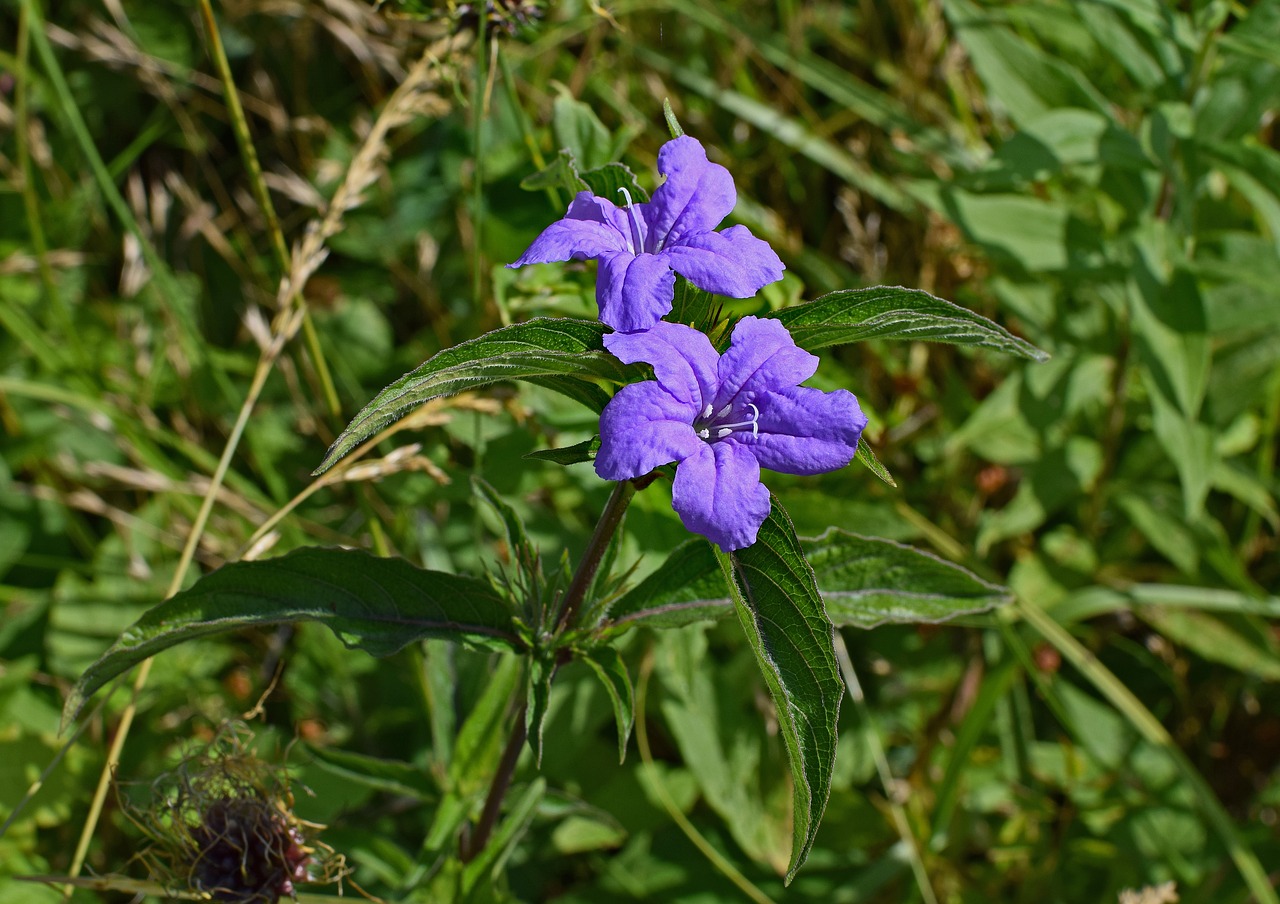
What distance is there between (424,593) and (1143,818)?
92.4 inches

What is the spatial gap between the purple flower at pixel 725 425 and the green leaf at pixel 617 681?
1.30ft

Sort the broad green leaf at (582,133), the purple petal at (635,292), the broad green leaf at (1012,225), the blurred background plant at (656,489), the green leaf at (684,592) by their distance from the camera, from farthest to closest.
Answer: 1. the broad green leaf at (1012,225)
2. the blurred background plant at (656,489)
3. the broad green leaf at (582,133)
4. the green leaf at (684,592)
5. the purple petal at (635,292)

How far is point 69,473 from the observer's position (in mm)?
3287

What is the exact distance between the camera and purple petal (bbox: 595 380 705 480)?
1303mm

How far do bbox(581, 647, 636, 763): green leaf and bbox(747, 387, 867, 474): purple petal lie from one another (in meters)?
0.44

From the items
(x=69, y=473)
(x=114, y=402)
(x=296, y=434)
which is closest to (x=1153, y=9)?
(x=296, y=434)

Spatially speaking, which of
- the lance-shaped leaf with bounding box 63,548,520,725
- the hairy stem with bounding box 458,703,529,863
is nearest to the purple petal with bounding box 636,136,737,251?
the lance-shaped leaf with bounding box 63,548,520,725

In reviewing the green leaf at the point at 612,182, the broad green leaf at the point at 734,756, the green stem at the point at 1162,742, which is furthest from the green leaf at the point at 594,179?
the green stem at the point at 1162,742

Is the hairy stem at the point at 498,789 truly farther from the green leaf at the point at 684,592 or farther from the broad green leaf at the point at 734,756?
the broad green leaf at the point at 734,756

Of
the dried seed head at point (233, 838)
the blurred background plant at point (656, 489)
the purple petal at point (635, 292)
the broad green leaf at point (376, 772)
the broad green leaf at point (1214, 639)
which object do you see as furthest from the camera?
the broad green leaf at point (1214, 639)

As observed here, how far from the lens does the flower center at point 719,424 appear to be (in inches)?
57.1

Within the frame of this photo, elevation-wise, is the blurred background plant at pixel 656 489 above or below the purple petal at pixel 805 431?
below

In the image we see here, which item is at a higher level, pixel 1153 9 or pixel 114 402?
pixel 1153 9

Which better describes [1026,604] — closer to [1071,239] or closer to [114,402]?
[1071,239]
